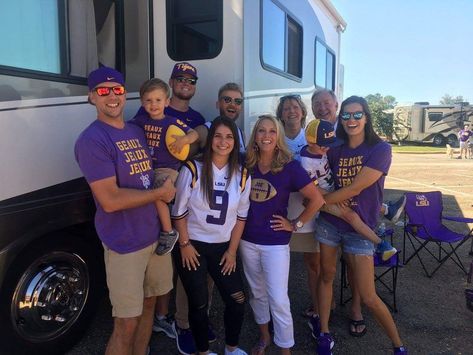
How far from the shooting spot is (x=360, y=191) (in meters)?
2.75

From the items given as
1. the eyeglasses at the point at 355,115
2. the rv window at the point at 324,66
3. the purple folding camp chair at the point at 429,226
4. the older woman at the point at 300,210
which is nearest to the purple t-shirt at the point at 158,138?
the older woman at the point at 300,210

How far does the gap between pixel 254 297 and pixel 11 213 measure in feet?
5.16

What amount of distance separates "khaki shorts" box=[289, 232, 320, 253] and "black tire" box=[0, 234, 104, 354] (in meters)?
1.40

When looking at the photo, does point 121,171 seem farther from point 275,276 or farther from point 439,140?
point 439,140

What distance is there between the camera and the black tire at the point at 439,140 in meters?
29.3

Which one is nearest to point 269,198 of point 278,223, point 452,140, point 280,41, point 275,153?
point 278,223

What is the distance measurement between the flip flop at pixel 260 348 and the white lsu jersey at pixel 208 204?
841 mm

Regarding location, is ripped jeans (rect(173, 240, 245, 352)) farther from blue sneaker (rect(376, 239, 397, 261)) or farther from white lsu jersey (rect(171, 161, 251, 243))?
blue sneaker (rect(376, 239, 397, 261))

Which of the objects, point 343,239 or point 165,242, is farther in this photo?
point 343,239

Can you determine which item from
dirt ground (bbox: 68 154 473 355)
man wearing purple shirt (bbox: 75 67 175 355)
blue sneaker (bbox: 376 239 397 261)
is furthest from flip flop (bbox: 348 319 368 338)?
man wearing purple shirt (bbox: 75 67 175 355)

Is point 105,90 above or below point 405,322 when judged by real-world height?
above

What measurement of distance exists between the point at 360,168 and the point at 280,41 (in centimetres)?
201

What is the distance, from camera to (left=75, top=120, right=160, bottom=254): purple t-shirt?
209 centimetres

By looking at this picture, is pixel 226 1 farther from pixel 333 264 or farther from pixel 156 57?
pixel 333 264
